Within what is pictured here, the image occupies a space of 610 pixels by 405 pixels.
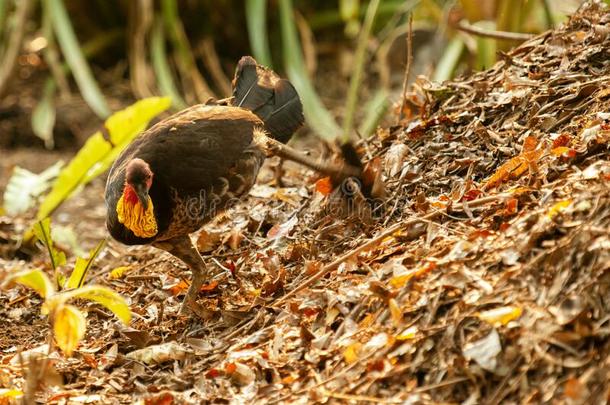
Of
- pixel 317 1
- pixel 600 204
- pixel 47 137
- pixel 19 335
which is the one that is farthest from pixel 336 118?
pixel 600 204

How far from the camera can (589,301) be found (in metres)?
2.47

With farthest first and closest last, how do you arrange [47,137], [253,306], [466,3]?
[47,137] → [466,3] → [253,306]

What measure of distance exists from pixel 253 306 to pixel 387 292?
2.24 feet

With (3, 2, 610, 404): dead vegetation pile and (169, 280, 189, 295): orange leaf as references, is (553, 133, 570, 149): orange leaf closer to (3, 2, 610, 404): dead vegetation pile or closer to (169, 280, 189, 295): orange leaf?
(3, 2, 610, 404): dead vegetation pile

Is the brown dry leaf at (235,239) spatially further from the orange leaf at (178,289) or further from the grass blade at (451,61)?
the grass blade at (451,61)

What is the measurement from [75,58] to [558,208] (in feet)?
15.4

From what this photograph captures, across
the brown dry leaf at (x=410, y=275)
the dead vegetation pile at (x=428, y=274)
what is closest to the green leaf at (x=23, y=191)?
the dead vegetation pile at (x=428, y=274)

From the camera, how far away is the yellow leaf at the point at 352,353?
2676 millimetres

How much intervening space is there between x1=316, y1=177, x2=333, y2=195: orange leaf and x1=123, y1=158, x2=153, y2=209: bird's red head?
2.70 ft

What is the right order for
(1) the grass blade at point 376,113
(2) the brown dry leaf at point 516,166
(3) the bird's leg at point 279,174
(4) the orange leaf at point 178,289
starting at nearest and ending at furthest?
1. (2) the brown dry leaf at point 516,166
2. (4) the orange leaf at point 178,289
3. (3) the bird's leg at point 279,174
4. (1) the grass blade at point 376,113

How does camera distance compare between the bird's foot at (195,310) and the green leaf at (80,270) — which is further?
the green leaf at (80,270)

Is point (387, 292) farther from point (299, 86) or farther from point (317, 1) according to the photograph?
point (317, 1)

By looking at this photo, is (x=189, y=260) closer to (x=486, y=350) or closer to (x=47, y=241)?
(x=47, y=241)

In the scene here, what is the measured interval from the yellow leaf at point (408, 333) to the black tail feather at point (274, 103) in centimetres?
161
